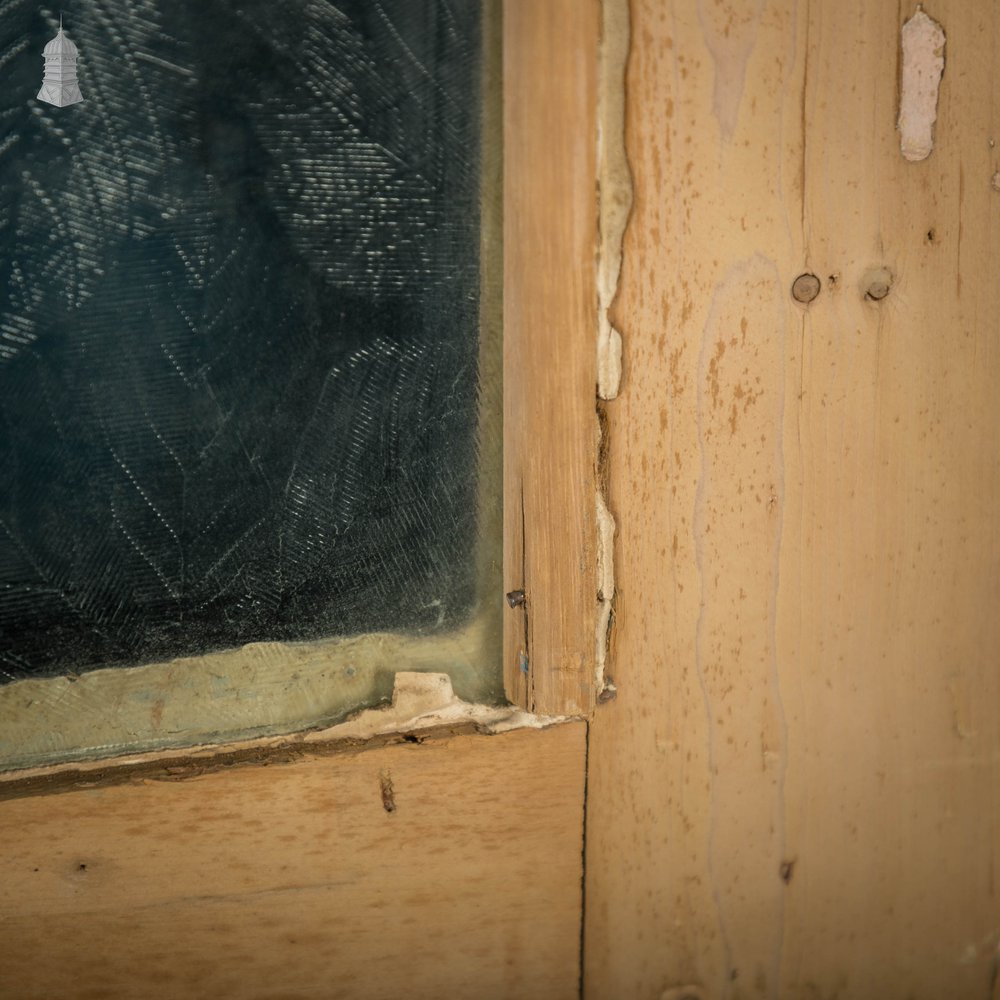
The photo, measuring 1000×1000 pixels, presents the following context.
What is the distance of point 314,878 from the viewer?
100 centimetres

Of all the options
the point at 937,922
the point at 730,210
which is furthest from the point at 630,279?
the point at 937,922

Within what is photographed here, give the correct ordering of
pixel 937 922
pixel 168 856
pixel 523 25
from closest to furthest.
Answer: pixel 523 25 → pixel 168 856 → pixel 937 922

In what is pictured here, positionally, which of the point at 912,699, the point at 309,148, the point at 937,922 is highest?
the point at 309,148

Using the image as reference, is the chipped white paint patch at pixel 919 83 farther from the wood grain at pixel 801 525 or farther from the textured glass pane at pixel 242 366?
the textured glass pane at pixel 242 366

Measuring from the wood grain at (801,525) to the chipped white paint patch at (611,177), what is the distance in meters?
0.01

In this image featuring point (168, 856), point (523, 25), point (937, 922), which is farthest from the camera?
point (937, 922)

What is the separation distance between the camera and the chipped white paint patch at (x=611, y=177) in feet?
2.79

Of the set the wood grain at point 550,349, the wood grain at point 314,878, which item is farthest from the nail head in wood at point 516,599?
the wood grain at point 314,878

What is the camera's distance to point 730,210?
2.94 feet

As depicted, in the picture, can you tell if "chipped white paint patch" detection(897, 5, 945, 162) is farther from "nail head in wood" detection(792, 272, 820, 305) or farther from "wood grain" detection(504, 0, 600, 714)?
"wood grain" detection(504, 0, 600, 714)

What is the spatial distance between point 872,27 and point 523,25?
1.06ft

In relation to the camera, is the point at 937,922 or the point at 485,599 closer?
the point at 485,599

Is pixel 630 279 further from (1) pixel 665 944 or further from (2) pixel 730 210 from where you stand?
(1) pixel 665 944

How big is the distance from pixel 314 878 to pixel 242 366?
519 mm
